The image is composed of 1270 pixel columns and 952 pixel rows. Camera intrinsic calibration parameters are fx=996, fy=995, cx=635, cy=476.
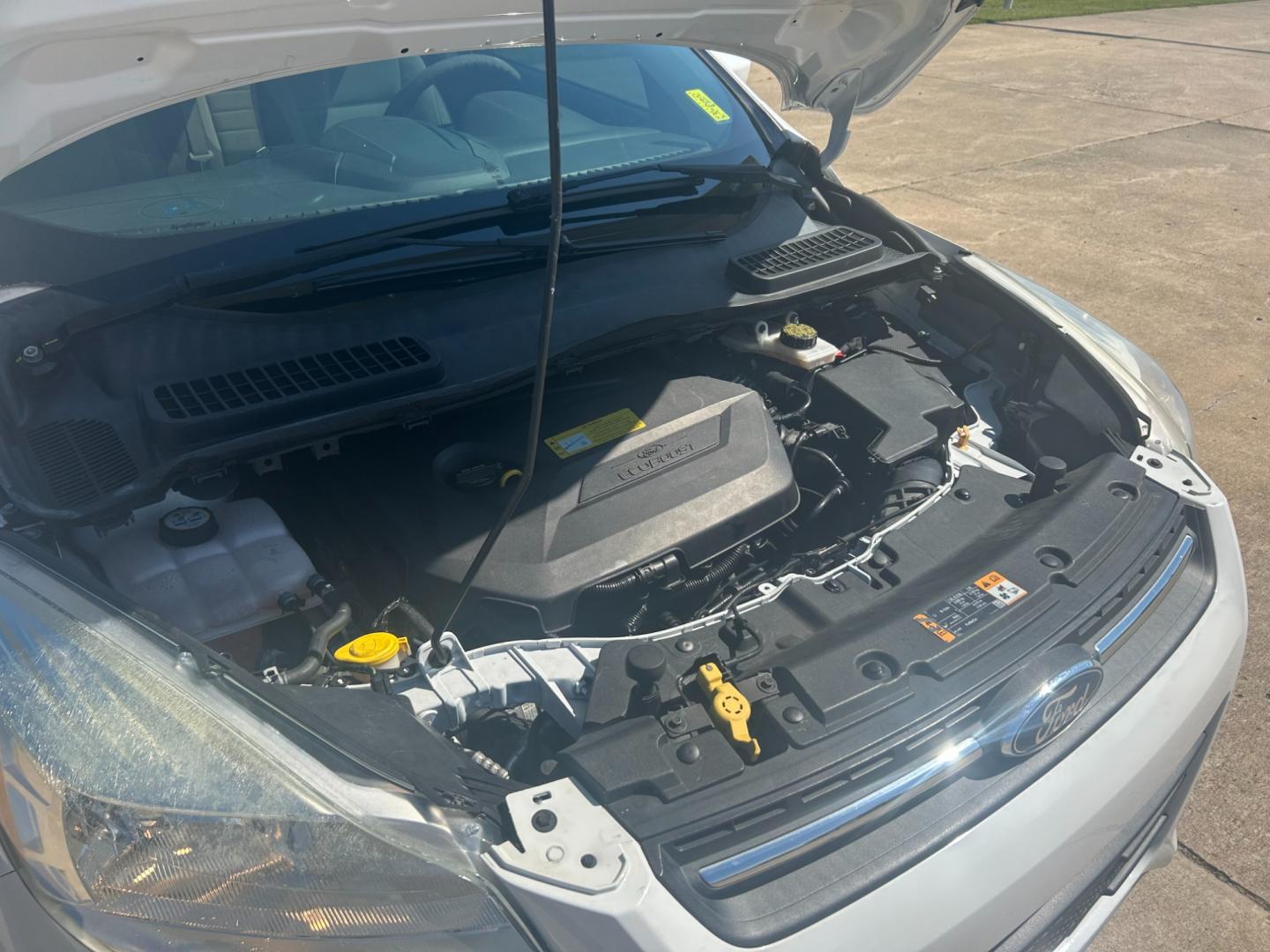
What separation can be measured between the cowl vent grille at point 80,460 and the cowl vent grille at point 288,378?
0.11 meters

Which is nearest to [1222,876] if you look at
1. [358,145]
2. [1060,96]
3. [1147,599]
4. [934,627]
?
[1147,599]

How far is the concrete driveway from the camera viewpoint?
239cm

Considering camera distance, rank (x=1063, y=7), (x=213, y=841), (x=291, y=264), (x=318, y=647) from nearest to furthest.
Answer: (x=213, y=841) → (x=318, y=647) → (x=291, y=264) → (x=1063, y=7)

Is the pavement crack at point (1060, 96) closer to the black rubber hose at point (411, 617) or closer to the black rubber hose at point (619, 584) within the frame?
the black rubber hose at point (619, 584)

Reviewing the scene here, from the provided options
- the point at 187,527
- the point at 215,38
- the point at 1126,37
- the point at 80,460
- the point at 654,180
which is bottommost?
the point at 1126,37

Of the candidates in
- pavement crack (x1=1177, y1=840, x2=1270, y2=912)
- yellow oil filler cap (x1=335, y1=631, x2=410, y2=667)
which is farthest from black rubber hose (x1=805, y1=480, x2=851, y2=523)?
pavement crack (x1=1177, y1=840, x2=1270, y2=912)

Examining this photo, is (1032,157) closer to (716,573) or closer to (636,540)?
(716,573)

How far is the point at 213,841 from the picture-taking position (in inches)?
47.1

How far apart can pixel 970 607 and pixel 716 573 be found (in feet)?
1.64

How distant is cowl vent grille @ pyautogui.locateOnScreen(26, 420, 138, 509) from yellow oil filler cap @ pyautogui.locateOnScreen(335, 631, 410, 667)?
0.46 metres

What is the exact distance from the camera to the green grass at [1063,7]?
43.7ft

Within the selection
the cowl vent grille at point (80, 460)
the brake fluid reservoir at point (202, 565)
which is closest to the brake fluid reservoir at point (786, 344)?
the brake fluid reservoir at point (202, 565)

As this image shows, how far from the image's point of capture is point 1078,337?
236 cm

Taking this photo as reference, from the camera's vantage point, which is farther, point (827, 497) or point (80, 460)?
point (827, 497)
